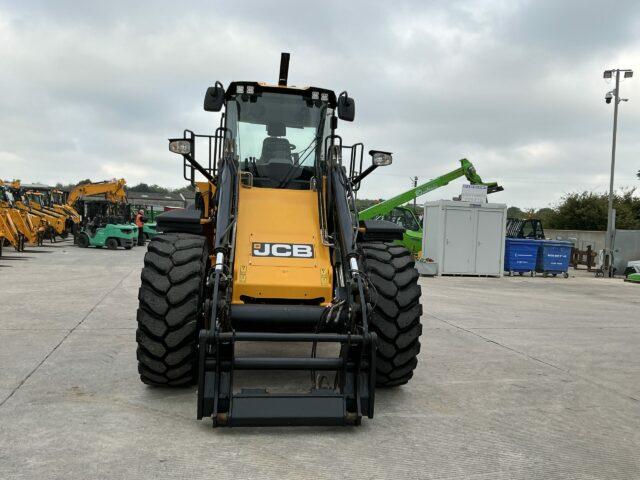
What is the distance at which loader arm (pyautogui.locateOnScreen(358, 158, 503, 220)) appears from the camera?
1905 centimetres

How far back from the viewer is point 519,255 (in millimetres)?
18797

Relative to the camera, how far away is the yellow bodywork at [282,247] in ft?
13.4

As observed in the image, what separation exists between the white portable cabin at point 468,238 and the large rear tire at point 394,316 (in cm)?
1319

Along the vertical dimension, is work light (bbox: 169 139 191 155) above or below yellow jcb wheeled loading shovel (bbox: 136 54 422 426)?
above

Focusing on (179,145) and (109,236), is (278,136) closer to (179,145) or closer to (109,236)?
(179,145)

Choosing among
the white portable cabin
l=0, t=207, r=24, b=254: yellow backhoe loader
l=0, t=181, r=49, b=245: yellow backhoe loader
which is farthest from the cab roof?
l=0, t=181, r=49, b=245: yellow backhoe loader

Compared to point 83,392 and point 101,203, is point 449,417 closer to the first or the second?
point 83,392

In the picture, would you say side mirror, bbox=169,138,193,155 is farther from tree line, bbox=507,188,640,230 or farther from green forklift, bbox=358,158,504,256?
tree line, bbox=507,188,640,230

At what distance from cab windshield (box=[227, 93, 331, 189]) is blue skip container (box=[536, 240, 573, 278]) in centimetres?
1595

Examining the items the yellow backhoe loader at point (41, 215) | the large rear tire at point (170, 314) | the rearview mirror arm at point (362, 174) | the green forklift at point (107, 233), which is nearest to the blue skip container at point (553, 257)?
the rearview mirror arm at point (362, 174)

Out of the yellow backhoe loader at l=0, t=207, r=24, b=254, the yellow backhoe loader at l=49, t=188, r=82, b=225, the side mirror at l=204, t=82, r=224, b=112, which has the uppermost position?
the side mirror at l=204, t=82, r=224, b=112

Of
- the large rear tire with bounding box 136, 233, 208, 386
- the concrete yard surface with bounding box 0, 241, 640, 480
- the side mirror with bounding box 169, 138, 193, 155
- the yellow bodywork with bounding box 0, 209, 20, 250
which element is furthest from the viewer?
the yellow bodywork with bounding box 0, 209, 20, 250

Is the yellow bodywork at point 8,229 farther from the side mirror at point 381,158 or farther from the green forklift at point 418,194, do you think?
the side mirror at point 381,158

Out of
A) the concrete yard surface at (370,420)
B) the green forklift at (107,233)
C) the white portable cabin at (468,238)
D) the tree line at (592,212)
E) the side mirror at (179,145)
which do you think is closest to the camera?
the concrete yard surface at (370,420)
